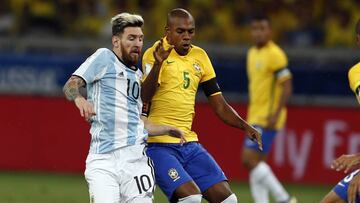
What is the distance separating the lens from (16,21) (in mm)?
20281

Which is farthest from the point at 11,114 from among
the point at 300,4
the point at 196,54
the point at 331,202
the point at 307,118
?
the point at 331,202

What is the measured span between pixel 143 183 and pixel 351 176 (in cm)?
168

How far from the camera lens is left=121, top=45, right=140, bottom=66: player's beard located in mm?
8661

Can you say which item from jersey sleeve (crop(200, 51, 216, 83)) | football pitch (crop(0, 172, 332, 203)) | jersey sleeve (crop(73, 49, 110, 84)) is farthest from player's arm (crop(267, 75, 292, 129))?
jersey sleeve (crop(73, 49, 110, 84))

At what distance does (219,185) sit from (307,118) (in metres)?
7.97

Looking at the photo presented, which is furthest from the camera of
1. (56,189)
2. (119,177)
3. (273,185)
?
(56,189)

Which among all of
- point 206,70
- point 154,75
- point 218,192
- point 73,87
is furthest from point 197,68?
point 73,87

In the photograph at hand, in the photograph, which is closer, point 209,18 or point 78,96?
point 78,96

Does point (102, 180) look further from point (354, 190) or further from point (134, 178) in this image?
point (354, 190)

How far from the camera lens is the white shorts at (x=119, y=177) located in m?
8.38

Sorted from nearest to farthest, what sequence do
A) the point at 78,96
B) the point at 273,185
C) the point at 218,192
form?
the point at 78,96, the point at 218,192, the point at 273,185

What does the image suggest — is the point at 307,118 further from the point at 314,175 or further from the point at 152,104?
the point at 152,104

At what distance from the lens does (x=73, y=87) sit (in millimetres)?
8312

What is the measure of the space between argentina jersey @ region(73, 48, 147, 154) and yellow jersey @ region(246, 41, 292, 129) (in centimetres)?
537
